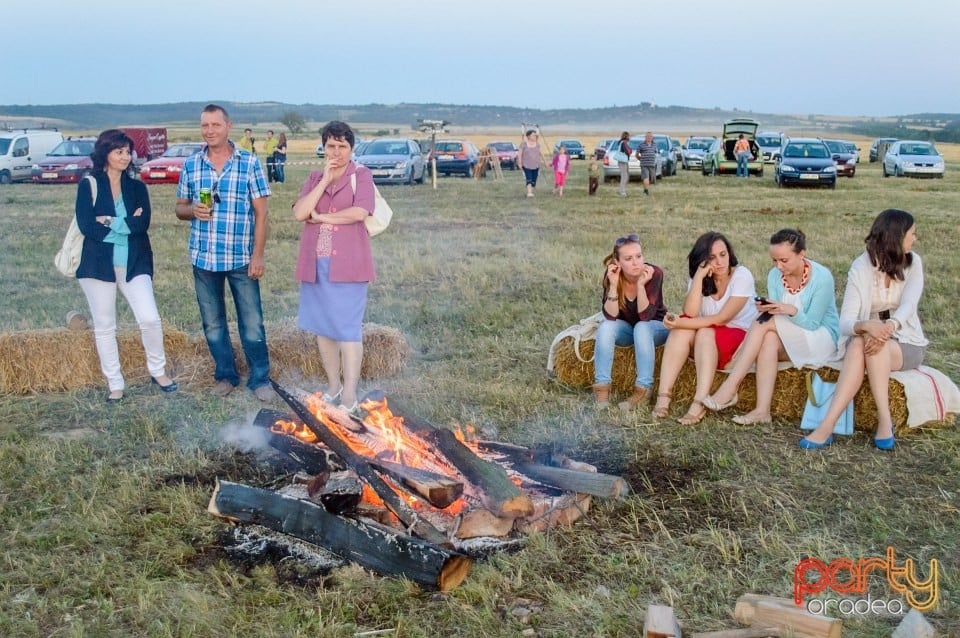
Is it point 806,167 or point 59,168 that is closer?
point 806,167

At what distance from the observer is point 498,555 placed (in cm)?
400

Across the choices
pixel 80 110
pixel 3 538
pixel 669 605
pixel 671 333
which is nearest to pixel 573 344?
pixel 671 333

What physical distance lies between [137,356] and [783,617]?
16.5ft

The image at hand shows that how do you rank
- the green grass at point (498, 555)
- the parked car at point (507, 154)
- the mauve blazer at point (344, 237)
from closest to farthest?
1. the green grass at point (498, 555)
2. the mauve blazer at point (344, 237)
3. the parked car at point (507, 154)

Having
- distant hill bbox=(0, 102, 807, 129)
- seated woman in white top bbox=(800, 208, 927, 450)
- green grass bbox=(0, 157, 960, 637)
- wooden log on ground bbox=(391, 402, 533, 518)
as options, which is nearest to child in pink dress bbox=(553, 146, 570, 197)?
green grass bbox=(0, 157, 960, 637)

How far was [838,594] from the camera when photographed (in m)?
3.65

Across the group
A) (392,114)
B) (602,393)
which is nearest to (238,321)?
(602,393)

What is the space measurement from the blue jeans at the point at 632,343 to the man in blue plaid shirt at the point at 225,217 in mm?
2308

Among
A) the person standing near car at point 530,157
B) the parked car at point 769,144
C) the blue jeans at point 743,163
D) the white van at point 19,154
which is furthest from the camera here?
the parked car at point 769,144

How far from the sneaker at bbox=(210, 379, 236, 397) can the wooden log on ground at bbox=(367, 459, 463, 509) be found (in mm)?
2485

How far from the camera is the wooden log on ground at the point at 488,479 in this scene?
4.16m

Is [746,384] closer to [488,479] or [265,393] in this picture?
[488,479]

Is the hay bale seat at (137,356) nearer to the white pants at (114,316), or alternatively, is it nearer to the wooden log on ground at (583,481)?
the white pants at (114,316)

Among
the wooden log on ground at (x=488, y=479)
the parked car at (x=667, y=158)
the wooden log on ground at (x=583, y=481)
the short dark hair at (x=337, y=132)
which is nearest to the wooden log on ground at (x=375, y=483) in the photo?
the wooden log on ground at (x=488, y=479)
